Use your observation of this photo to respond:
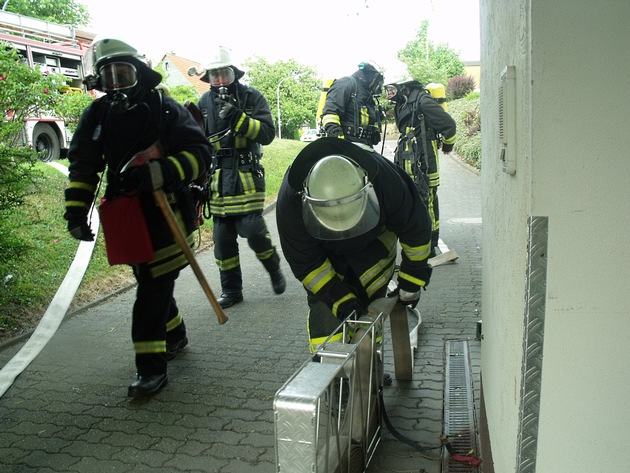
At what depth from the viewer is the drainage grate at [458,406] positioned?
3231 millimetres

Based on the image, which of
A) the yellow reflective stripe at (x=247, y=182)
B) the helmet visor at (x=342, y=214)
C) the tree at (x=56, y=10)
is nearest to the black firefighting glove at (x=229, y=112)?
the yellow reflective stripe at (x=247, y=182)

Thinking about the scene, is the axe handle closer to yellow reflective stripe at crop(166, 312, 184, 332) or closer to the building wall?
yellow reflective stripe at crop(166, 312, 184, 332)

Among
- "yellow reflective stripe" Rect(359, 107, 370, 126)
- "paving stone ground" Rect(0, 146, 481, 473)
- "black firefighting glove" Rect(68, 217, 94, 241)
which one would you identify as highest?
"yellow reflective stripe" Rect(359, 107, 370, 126)

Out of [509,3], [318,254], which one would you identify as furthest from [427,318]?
[509,3]

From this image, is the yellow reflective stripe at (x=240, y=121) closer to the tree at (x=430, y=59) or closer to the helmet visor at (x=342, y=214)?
the helmet visor at (x=342, y=214)

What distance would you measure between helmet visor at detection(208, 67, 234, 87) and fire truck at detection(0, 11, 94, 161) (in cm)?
956

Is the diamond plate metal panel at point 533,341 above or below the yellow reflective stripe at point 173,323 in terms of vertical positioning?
above

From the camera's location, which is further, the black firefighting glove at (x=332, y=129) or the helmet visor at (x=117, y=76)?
the black firefighting glove at (x=332, y=129)

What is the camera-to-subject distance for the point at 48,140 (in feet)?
51.4

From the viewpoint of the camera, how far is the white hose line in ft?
14.8

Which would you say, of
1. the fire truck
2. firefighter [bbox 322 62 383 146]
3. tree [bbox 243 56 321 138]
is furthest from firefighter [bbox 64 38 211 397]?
tree [bbox 243 56 321 138]

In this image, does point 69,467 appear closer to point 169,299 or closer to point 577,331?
point 169,299

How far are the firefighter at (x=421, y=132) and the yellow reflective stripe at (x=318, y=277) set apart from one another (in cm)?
361

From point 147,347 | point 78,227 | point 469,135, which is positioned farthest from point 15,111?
point 469,135
